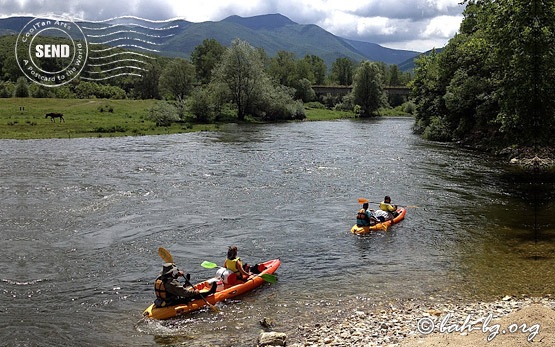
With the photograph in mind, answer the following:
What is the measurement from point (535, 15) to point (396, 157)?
18.8 meters

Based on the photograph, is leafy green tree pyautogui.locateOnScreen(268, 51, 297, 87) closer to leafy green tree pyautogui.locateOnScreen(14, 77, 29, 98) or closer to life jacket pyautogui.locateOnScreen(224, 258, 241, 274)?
leafy green tree pyautogui.locateOnScreen(14, 77, 29, 98)

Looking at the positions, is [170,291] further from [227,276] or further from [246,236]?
[246,236]

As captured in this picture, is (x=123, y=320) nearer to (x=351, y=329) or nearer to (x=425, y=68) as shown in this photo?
(x=351, y=329)

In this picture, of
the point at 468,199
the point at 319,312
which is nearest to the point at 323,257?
the point at 319,312

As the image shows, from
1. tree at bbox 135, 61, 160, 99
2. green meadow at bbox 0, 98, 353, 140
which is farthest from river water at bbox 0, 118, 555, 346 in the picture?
tree at bbox 135, 61, 160, 99

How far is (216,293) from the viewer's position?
14.9 m

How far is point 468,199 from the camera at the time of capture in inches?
1046

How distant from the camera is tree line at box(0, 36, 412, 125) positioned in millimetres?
73812

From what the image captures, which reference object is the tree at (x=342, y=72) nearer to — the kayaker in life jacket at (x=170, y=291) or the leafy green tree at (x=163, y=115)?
the leafy green tree at (x=163, y=115)

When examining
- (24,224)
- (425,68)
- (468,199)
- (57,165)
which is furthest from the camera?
(425,68)

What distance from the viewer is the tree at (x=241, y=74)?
75.1 meters

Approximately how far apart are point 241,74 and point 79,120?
25.0 meters

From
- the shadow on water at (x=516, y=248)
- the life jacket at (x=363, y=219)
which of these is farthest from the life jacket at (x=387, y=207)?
the shadow on water at (x=516, y=248)

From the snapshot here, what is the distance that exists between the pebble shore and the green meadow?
141 ft
